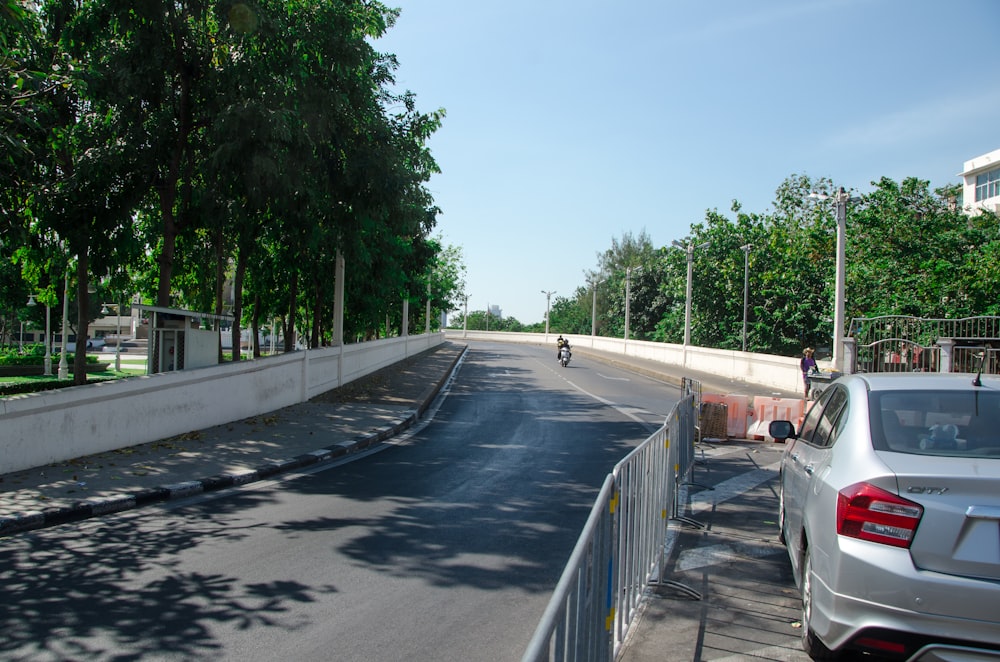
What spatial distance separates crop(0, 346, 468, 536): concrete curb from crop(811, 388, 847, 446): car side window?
6.80 m

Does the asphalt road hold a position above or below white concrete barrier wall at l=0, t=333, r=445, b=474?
below

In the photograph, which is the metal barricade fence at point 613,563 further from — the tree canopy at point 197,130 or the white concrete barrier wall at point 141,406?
the tree canopy at point 197,130

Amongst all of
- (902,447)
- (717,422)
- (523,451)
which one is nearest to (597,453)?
(523,451)

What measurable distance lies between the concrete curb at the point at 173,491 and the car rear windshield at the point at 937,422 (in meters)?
7.26

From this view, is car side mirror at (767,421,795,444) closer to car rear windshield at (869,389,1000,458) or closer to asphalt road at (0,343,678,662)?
car rear windshield at (869,389,1000,458)

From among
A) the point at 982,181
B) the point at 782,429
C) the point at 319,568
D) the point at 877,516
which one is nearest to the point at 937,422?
A: the point at 877,516

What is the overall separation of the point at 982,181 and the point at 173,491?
6023 cm

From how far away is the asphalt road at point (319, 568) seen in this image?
442cm

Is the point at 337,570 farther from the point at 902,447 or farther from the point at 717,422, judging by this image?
the point at 717,422

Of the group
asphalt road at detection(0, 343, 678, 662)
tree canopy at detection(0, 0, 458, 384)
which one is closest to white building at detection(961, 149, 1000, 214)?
tree canopy at detection(0, 0, 458, 384)

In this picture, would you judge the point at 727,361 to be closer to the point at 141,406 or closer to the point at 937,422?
the point at 141,406

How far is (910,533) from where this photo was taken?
3.42m

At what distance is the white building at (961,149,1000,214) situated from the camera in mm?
50562

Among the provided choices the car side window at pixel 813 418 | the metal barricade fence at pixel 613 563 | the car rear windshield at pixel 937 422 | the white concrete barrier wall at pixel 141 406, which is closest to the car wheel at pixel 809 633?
the car rear windshield at pixel 937 422
